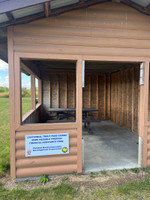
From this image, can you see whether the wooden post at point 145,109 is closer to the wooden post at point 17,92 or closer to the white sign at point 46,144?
the white sign at point 46,144

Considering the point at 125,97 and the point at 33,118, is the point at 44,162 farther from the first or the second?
the point at 125,97

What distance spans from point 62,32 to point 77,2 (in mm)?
547

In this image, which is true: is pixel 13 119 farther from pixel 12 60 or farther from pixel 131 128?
pixel 131 128

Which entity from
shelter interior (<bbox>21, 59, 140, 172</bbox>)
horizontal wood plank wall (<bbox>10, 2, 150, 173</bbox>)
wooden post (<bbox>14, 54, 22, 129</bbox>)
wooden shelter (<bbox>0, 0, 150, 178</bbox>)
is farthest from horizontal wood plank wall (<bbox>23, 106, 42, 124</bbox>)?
horizontal wood plank wall (<bbox>10, 2, 150, 173</bbox>)

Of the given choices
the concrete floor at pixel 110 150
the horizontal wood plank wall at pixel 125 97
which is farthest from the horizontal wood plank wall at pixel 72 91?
the concrete floor at pixel 110 150

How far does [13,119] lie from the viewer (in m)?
2.30

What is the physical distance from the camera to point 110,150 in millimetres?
3514

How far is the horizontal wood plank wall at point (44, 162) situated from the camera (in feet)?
7.72

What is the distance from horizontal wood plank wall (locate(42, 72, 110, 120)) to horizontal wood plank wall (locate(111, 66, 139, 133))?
449 millimetres

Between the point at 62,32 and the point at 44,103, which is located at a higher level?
the point at 62,32

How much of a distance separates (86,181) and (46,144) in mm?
908

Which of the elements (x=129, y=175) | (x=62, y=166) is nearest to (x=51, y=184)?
(x=62, y=166)

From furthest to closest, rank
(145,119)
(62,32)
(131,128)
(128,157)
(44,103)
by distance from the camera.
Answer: (44,103), (131,128), (128,157), (145,119), (62,32)

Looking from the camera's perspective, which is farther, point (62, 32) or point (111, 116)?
point (111, 116)
